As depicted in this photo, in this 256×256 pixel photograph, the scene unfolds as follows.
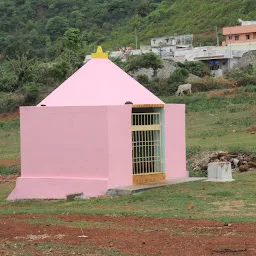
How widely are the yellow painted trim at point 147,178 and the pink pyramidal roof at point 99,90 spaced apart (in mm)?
1678

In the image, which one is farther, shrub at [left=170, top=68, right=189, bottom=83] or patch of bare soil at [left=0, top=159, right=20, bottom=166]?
shrub at [left=170, top=68, right=189, bottom=83]

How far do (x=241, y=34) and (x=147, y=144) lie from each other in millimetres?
47766

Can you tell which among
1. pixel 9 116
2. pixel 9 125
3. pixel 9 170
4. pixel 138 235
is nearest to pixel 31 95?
pixel 9 116

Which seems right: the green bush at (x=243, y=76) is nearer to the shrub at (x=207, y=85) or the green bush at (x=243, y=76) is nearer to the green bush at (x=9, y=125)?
the shrub at (x=207, y=85)

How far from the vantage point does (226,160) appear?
2161 cm

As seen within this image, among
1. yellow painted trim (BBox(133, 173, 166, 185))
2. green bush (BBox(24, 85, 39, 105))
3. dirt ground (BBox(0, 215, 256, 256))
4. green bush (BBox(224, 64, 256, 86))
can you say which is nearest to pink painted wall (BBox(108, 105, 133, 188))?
yellow painted trim (BBox(133, 173, 166, 185))

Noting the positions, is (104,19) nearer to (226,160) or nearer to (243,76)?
(243,76)

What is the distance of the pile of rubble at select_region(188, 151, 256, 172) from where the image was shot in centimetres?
2088

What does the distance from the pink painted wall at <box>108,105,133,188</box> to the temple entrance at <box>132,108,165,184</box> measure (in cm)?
63

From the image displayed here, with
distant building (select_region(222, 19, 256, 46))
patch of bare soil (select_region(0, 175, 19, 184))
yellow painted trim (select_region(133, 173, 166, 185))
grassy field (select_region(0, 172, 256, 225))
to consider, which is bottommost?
grassy field (select_region(0, 172, 256, 225))

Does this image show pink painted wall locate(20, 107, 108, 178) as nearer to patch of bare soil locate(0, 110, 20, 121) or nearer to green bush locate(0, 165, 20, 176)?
green bush locate(0, 165, 20, 176)

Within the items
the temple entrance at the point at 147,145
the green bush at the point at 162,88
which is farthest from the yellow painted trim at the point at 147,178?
the green bush at the point at 162,88

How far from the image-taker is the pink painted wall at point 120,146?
53.4 ft

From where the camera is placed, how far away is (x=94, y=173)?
1644 centimetres
